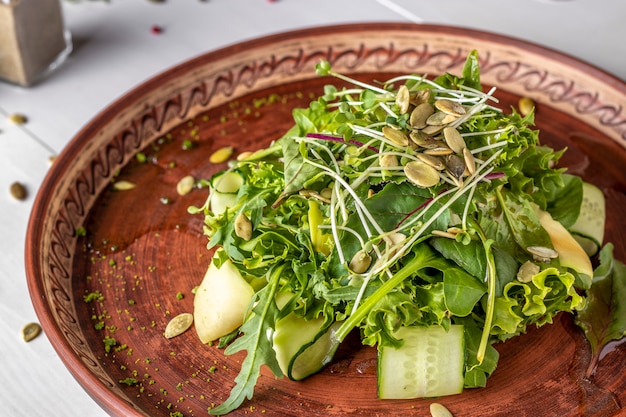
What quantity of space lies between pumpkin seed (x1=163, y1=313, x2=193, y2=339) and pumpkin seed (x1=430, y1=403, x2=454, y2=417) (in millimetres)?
641

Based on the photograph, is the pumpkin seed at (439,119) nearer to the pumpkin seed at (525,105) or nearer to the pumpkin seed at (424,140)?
the pumpkin seed at (424,140)

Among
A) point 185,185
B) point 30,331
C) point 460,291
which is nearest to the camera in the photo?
point 460,291

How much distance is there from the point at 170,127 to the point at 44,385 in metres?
0.91

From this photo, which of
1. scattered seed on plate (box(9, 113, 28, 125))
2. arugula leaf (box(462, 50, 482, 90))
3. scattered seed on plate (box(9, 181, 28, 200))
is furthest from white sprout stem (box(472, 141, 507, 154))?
scattered seed on plate (box(9, 113, 28, 125))

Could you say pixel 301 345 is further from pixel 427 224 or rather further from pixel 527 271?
pixel 527 271

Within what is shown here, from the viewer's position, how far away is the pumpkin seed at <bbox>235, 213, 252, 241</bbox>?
1808 mm

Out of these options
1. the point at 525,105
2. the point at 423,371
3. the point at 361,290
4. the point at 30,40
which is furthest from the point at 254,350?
the point at 30,40

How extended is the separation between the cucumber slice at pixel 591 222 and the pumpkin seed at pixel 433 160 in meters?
0.52

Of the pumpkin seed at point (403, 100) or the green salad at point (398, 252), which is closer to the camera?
the green salad at point (398, 252)

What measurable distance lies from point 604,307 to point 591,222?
261mm

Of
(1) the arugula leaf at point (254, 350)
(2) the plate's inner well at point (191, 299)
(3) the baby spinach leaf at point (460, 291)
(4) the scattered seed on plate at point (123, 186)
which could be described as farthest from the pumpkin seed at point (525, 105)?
(4) the scattered seed on plate at point (123, 186)

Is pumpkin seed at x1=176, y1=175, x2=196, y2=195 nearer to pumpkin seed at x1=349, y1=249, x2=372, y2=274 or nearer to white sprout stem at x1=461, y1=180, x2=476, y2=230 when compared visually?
pumpkin seed at x1=349, y1=249, x2=372, y2=274

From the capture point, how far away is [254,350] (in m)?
1.69

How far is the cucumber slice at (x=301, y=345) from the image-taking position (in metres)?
1.74
